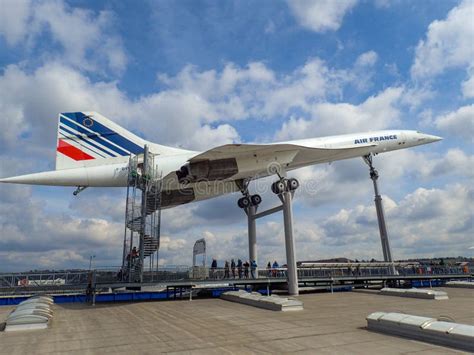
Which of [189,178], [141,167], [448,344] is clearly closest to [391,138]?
[189,178]

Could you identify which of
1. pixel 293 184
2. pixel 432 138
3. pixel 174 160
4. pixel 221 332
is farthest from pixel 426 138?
pixel 221 332

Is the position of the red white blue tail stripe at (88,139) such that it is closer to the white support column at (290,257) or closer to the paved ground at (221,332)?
the paved ground at (221,332)

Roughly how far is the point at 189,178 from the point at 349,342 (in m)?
15.2

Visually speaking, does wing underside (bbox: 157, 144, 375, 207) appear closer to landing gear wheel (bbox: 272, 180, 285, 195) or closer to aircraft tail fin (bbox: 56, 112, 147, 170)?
landing gear wheel (bbox: 272, 180, 285, 195)

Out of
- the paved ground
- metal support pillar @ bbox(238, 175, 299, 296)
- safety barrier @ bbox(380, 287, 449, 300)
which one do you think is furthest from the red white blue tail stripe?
safety barrier @ bbox(380, 287, 449, 300)

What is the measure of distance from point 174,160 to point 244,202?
21.6 feet

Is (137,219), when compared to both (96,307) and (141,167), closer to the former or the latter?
(141,167)

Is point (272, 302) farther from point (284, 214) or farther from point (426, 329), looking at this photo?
point (284, 214)

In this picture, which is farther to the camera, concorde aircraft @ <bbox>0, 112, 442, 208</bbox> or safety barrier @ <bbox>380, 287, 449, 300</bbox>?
concorde aircraft @ <bbox>0, 112, 442, 208</bbox>

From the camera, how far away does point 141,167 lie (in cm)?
2098

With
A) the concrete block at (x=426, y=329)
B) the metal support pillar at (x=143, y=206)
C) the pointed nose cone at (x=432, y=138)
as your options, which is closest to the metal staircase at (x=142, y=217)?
the metal support pillar at (x=143, y=206)

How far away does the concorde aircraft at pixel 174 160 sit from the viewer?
66.6ft

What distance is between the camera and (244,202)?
84.4 feet

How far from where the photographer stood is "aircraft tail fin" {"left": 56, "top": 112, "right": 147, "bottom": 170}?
2042 centimetres
